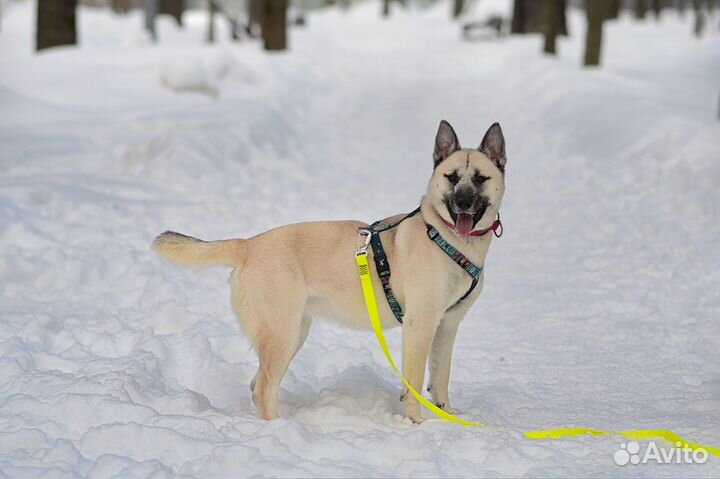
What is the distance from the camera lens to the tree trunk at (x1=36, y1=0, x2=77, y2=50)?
1444 centimetres

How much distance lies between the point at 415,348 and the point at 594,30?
48.7 feet

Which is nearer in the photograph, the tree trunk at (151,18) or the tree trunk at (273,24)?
the tree trunk at (151,18)

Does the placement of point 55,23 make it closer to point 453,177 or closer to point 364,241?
point 364,241

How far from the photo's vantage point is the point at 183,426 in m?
3.47

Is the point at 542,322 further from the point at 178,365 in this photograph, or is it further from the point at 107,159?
the point at 107,159

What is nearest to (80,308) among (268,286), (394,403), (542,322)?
(268,286)

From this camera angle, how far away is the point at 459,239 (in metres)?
4.02

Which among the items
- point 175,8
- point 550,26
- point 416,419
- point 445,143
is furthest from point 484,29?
point 416,419

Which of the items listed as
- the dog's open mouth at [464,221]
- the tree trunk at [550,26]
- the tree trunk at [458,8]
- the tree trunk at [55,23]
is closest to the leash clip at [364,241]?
the dog's open mouth at [464,221]

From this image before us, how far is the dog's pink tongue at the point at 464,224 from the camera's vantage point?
3922mm

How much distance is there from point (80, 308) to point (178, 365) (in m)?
1.25

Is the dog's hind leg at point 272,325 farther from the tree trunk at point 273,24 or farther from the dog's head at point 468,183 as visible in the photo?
the tree trunk at point 273,24

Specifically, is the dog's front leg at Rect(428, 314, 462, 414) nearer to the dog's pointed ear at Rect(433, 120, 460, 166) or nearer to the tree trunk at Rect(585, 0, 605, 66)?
the dog's pointed ear at Rect(433, 120, 460, 166)

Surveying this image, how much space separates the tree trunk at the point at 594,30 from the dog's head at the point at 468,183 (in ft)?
43.2
